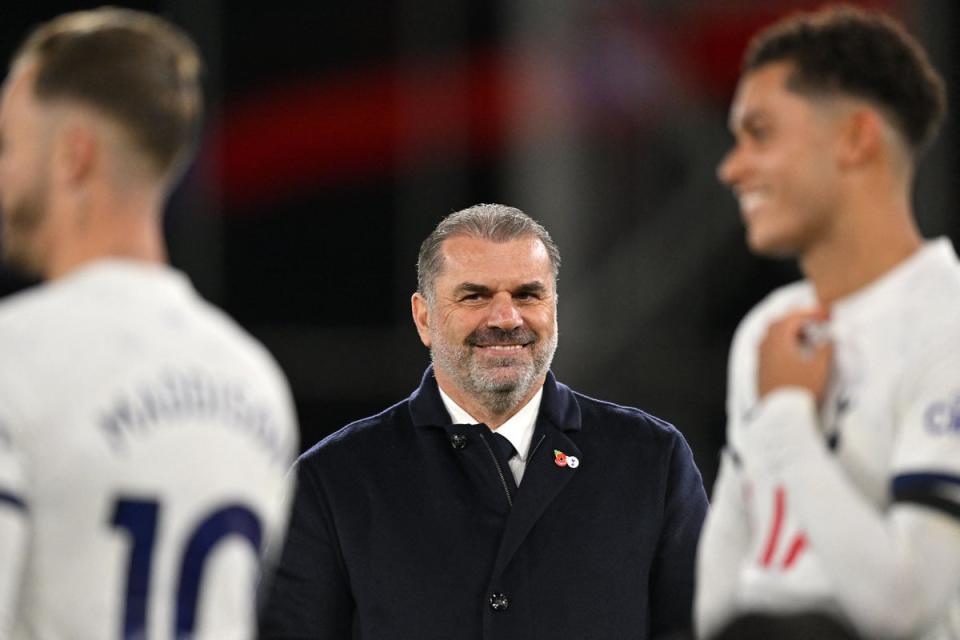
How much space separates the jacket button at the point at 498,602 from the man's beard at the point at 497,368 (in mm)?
498

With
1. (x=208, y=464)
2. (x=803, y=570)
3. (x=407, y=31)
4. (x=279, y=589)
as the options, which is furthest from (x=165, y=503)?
(x=407, y=31)

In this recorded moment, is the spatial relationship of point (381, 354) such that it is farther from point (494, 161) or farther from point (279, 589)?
point (279, 589)

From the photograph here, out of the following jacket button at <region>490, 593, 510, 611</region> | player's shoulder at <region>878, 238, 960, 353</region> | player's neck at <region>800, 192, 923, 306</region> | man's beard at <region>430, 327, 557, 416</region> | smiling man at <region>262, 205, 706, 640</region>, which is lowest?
jacket button at <region>490, 593, 510, 611</region>

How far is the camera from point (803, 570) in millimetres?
2906

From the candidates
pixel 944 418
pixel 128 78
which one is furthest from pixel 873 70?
pixel 128 78

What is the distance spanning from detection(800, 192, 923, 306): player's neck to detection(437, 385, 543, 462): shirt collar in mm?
1246

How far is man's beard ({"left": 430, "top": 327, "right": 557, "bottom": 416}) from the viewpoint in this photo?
4062mm

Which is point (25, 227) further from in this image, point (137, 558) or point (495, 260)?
point (495, 260)

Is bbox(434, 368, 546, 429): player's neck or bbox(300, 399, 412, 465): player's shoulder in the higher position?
bbox(434, 368, 546, 429): player's neck

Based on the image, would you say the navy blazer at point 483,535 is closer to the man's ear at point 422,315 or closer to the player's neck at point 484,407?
the player's neck at point 484,407

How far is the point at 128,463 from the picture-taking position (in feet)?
8.54

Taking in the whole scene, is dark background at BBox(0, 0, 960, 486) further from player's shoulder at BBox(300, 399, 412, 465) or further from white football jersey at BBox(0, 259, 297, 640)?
white football jersey at BBox(0, 259, 297, 640)

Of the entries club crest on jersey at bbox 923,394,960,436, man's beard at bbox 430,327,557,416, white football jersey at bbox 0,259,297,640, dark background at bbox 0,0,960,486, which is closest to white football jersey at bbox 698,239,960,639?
club crest on jersey at bbox 923,394,960,436

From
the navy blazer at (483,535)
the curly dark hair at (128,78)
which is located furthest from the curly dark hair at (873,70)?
the navy blazer at (483,535)
